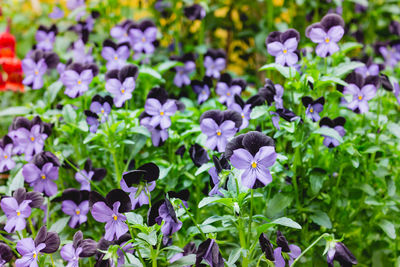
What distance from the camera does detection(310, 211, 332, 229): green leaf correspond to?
5.41 ft

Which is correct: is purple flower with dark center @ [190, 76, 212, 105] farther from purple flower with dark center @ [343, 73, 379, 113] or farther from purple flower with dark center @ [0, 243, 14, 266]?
purple flower with dark center @ [0, 243, 14, 266]

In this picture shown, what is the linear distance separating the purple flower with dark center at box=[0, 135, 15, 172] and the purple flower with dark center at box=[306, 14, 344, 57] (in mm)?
1262

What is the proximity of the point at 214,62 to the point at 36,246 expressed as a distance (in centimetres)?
141

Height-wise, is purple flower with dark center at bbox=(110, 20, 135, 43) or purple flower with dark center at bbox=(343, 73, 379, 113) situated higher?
purple flower with dark center at bbox=(110, 20, 135, 43)

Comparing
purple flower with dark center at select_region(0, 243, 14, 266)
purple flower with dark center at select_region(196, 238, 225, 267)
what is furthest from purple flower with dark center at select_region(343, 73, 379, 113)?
purple flower with dark center at select_region(0, 243, 14, 266)

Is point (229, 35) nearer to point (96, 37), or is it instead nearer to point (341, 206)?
point (96, 37)

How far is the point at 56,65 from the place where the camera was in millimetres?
2121

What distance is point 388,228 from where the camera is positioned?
68.2 inches

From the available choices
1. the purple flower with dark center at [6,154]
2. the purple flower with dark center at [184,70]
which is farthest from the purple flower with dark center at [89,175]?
the purple flower with dark center at [184,70]

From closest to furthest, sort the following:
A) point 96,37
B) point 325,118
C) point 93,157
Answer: point 325,118, point 93,157, point 96,37

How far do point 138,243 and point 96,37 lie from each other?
1.75 meters

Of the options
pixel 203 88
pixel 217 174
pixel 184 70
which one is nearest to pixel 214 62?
pixel 184 70

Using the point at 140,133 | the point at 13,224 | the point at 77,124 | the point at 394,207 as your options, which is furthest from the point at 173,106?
the point at 394,207

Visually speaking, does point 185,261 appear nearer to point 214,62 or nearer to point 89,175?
point 89,175
